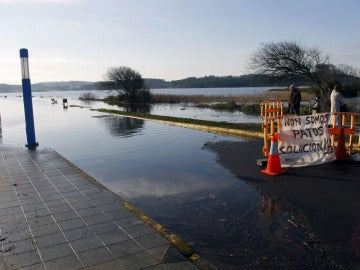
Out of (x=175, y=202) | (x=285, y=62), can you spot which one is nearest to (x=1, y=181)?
(x=175, y=202)

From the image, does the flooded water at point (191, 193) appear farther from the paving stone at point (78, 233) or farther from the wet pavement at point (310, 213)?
the paving stone at point (78, 233)

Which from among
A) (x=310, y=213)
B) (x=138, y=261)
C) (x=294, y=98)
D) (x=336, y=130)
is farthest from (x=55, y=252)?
(x=294, y=98)

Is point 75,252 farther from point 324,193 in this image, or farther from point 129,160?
point 129,160

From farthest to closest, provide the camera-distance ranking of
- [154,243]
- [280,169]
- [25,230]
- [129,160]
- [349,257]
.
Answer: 1. [129,160]
2. [280,169]
3. [25,230]
4. [154,243]
5. [349,257]

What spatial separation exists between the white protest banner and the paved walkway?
15.0ft

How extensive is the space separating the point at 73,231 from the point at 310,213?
12.0ft

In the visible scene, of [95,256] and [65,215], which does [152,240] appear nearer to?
[95,256]

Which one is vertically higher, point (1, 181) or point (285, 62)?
point (285, 62)

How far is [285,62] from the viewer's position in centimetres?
2850

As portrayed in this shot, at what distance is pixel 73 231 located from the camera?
15.2ft

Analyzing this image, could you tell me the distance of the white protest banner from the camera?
329 inches

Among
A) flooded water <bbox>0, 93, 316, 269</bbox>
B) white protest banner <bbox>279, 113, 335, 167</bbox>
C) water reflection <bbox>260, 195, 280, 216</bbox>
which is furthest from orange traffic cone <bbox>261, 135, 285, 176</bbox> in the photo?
water reflection <bbox>260, 195, 280, 216</bbox>

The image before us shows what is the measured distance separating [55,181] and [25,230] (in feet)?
8.72

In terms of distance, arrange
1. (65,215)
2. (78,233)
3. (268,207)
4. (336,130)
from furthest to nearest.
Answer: (336,130) → (268,207) → (65,215) → (78,233)
